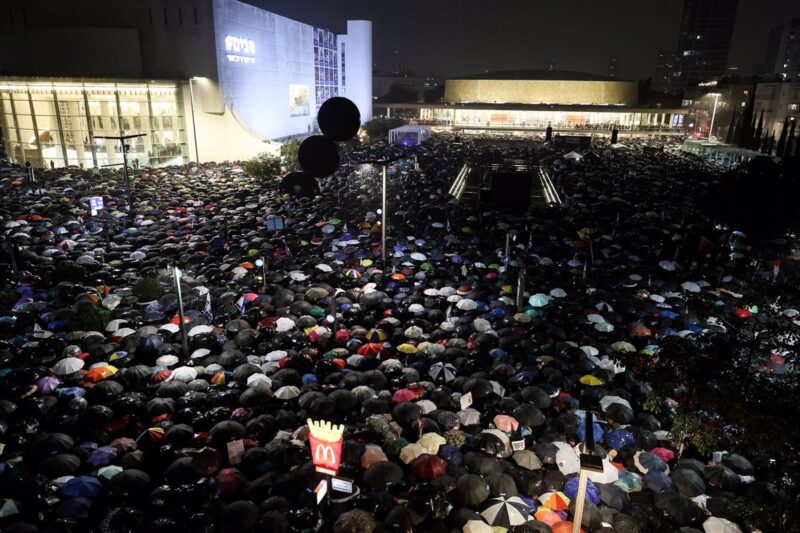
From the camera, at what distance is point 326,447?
6.11 metres

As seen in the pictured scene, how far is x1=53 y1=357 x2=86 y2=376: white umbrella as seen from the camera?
30.8 ft

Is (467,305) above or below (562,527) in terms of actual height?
above

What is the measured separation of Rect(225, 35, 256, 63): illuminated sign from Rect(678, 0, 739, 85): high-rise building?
16964 centimetres

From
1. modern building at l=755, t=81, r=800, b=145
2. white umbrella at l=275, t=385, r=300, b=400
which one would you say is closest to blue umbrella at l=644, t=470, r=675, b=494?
white umbrella at l=275, t=385, r=300, b=400

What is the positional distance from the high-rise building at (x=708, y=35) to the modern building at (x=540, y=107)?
401ft

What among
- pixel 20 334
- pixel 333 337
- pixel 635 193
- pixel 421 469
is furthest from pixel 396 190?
pixel 421 469

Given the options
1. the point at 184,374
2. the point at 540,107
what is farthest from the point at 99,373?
the point at 540,107

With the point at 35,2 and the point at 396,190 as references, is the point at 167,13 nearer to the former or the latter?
the point at 35,2

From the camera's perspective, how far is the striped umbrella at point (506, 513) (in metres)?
6.34

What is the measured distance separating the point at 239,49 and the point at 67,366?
29.5 m

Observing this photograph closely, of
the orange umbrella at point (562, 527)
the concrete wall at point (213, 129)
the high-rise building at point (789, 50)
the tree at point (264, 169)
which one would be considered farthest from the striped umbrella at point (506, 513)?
the high-rise building at point (789, 50)

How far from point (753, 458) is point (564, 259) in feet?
30.3

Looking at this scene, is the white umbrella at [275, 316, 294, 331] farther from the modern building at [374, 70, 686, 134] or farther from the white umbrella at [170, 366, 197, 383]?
the modern building at [374, 70, 686, 134]

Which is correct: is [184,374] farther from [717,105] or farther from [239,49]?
[717,105]
